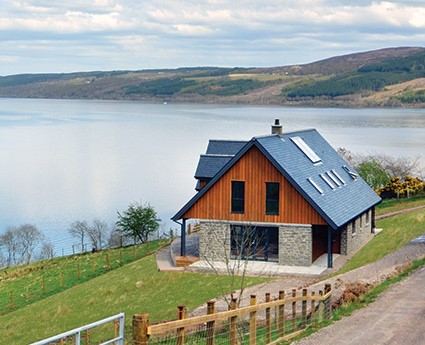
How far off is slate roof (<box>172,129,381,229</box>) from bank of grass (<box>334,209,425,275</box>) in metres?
1.45

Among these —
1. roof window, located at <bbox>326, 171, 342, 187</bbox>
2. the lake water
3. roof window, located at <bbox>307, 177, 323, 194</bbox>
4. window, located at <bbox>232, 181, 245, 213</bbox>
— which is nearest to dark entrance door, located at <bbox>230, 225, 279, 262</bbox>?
window, located at <bbox>232, 181, 245, 213</bbox>

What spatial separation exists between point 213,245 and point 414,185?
72.0 feet

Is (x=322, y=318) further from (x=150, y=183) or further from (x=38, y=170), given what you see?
(x=38, y=170)

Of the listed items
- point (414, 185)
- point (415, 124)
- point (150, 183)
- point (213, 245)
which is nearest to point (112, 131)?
point (415, 124)

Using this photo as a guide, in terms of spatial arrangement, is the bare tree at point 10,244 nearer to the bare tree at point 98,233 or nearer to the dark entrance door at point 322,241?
the bare tree at point 98,233

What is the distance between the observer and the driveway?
14.7 m

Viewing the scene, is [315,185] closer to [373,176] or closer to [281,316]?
[281,316]

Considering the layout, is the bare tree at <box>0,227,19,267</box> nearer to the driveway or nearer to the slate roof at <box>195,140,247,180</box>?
the slate roof at <box>195,140,247,180</box>

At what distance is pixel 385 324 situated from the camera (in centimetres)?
1586

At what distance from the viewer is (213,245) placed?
32.5 m

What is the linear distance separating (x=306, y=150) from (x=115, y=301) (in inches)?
445

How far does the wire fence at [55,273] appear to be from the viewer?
110 ft

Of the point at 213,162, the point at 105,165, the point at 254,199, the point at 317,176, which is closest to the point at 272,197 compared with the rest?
the point at 254,199

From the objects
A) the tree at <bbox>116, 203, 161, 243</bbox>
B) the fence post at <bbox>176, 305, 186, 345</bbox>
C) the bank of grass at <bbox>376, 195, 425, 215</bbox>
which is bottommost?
the tree at <bbox>116, 203, 161, 243</bbox>
